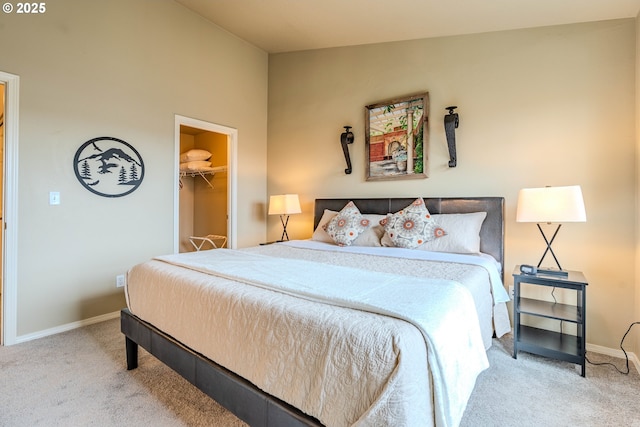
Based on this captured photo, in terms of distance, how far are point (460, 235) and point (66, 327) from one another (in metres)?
3.56

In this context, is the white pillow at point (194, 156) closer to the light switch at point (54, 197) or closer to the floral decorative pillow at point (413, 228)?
the light switch at point (54, 197)

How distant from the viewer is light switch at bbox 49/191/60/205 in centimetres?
260

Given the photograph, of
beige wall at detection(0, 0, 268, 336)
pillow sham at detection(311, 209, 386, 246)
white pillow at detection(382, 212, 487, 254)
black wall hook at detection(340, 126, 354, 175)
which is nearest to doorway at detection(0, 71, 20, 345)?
beige wall at detection(0, 0, 268, 336)

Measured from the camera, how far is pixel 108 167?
2.93 m

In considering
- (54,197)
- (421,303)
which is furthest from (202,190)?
(421,303)

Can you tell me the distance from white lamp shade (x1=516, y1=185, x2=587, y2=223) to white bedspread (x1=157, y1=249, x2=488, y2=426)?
1.12 meters

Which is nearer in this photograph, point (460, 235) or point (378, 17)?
point (460, 235)

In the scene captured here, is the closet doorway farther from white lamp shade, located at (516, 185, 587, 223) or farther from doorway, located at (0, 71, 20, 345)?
white lamp shade, located at (516, 185, 587, 223)

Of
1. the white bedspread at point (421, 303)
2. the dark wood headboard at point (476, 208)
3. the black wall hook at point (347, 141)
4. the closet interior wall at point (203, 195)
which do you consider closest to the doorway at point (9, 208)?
the white bedspread at point (421, 303)

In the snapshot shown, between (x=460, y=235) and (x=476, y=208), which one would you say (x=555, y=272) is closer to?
(x=460, y=235)

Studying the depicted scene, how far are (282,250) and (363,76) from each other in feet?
7.37

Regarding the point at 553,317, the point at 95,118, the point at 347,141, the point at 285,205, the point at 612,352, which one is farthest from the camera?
the point at 285,205

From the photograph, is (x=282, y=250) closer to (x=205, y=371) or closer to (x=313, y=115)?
(x=205, y=371)

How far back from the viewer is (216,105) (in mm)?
3787
